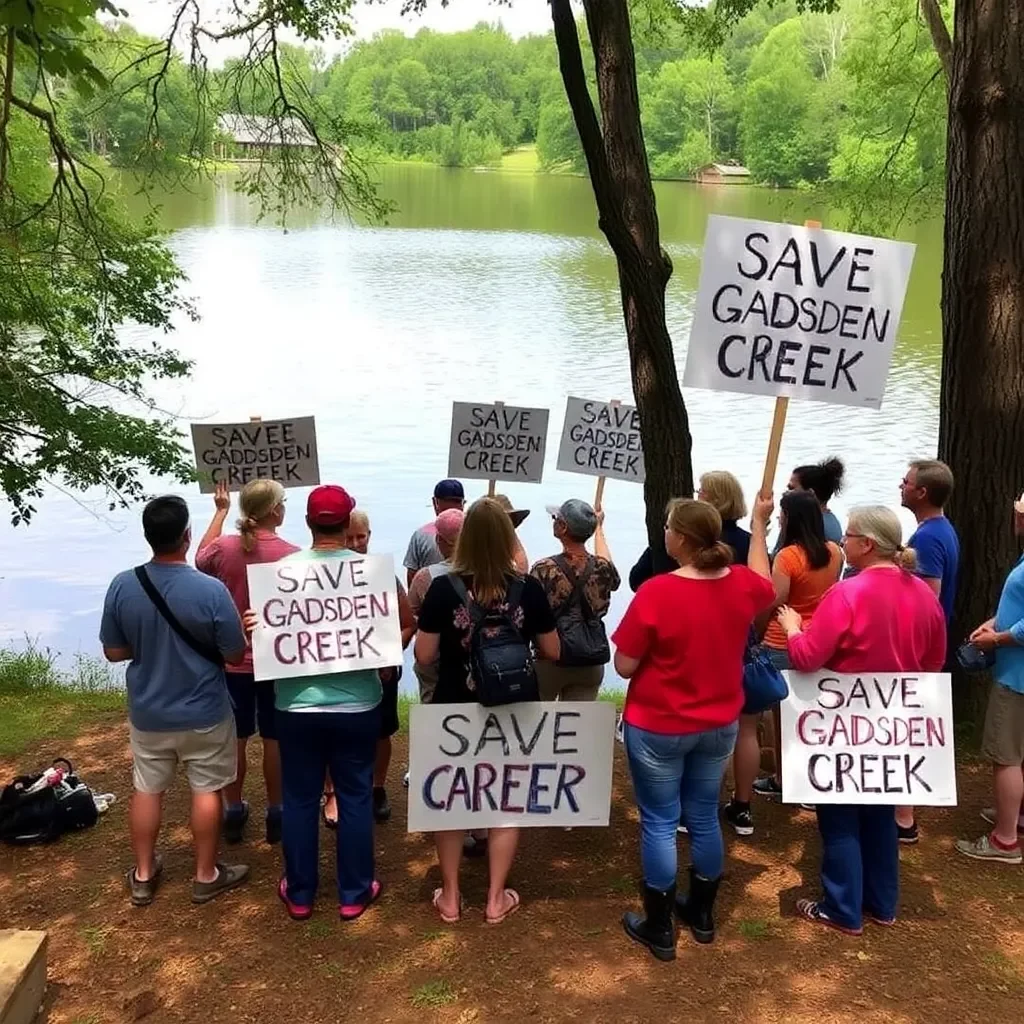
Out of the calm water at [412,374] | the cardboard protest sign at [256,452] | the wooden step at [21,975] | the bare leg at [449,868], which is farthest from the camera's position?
the calm water at [412,374]

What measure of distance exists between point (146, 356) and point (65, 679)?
274 centimetres

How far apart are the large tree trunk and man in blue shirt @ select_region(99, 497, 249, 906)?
2.11 m

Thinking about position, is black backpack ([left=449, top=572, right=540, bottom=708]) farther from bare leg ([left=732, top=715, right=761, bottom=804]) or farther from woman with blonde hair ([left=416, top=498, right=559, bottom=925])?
bare leg ([left=732, top=715, right=761, bottom=804])

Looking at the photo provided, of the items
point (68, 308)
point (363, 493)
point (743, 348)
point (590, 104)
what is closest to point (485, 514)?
point (743, 348)

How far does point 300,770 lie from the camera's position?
3.59m

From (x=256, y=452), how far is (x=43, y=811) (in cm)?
217

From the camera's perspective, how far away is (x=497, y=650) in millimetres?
A: 3502

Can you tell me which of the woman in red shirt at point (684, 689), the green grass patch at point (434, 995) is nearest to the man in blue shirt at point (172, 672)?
the green grass patch at point (434, 995)

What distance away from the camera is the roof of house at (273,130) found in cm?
862

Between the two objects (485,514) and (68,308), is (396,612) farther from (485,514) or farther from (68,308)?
(68,308)

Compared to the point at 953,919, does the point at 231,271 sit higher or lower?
higher

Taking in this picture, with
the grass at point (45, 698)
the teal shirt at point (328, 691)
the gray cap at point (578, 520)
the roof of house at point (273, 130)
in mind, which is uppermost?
the roof of house at point (273, 130)

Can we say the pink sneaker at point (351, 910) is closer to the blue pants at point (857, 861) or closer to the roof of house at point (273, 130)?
the blue pants at point (857, 861)

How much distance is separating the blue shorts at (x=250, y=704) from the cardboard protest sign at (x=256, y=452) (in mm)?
1574
